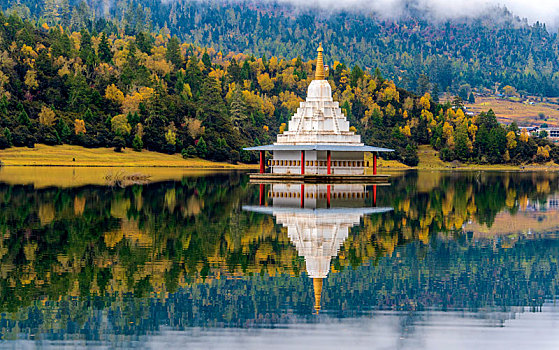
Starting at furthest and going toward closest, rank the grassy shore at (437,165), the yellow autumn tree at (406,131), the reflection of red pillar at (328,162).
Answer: the yellow autumn tree at (406,131)
the grassy shore at (437,165)
the reflection of red pillar at (328,162)

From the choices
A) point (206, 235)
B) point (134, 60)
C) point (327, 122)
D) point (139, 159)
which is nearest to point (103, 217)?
point (206, 235)

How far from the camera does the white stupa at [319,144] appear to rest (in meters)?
82.6

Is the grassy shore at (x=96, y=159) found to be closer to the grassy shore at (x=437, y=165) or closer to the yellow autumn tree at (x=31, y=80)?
the grassy shore at (x=437, y=165)

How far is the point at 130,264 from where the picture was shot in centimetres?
2642

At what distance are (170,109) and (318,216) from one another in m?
109

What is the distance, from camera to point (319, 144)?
84.7 meters

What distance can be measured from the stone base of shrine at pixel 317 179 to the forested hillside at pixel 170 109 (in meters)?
49.6

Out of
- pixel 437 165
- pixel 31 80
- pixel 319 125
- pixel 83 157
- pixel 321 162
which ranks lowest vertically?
pixel 437 165

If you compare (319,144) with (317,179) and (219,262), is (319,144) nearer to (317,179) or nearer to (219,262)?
(317,179)

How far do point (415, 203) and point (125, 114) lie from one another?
93.5m

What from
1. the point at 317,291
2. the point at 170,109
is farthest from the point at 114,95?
the point at 317,291

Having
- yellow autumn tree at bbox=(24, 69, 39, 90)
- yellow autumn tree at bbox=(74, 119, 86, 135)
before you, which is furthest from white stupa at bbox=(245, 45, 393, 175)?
yellow autumn tree at bbox=(24, 69, 39, 90)

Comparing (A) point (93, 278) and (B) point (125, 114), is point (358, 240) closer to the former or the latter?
(A) point (93, 278)

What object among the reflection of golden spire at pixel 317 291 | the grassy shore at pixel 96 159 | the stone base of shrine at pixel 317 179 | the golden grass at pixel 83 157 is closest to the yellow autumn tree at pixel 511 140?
the grassy shore at pixel 96 159
